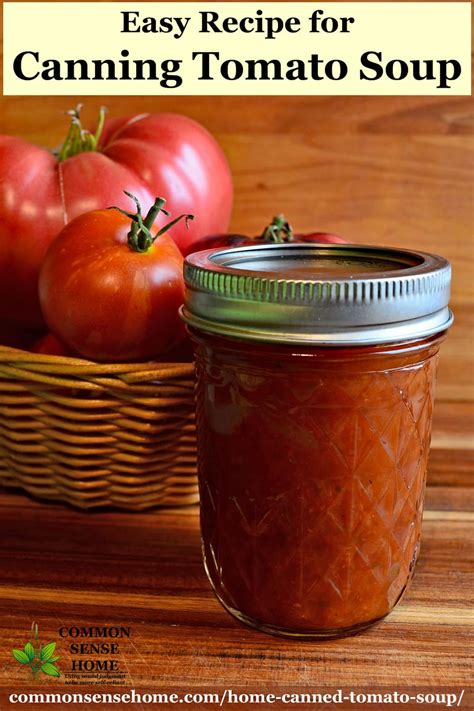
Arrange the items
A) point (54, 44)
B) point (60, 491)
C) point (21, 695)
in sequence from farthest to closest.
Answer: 1. point (54, 44)
2. point (60, 491)
3. point (21, 695)

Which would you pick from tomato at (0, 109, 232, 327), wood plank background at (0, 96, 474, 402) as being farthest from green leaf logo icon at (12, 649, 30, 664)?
wood plank background at (0, 96, 474, 402)

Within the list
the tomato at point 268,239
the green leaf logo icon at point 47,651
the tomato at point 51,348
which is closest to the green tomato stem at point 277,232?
the tomato at point 268,239

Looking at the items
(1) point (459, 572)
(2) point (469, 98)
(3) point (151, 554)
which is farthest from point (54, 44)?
(1) point (459, 572)

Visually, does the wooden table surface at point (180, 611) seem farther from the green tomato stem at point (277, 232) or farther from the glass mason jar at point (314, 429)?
the green tomato stem at point (277, 232)

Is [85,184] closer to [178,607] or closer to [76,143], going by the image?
[76,143]

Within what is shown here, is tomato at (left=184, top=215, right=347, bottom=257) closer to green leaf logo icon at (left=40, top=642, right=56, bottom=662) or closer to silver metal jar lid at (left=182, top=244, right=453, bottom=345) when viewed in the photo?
silver metal jar lid at (left=182, top=244, right=453, bottom=345)

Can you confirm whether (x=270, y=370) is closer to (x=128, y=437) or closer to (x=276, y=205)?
(x=128, y=437)
